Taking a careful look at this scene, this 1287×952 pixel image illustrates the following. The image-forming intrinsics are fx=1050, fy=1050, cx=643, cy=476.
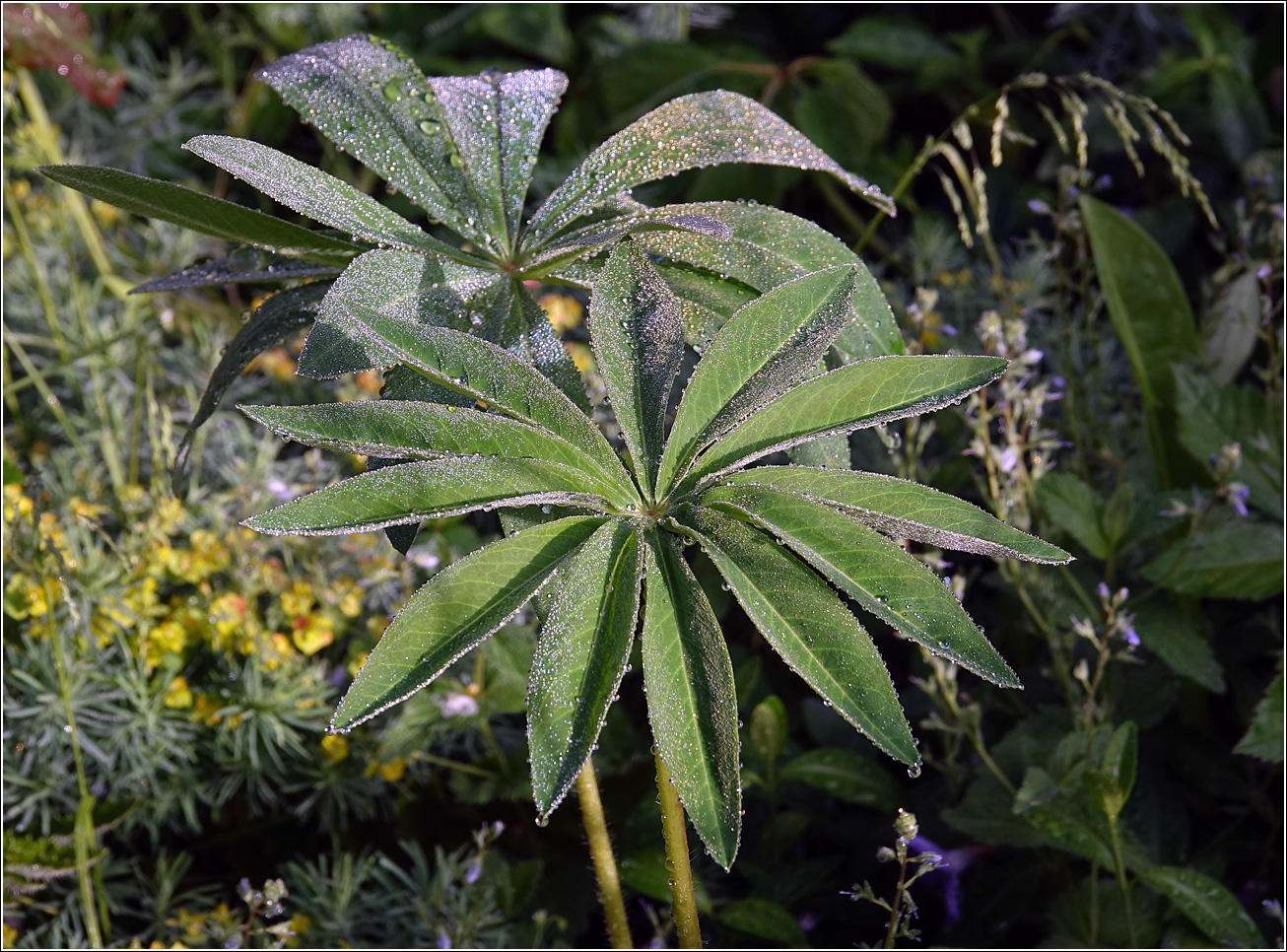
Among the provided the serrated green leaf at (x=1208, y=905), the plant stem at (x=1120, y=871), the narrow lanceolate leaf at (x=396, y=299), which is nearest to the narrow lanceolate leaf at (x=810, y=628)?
the narrow lanceolate leaf at (x=396, y=299)

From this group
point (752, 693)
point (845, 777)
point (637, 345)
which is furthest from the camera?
point (752, 693)

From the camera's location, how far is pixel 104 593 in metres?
1.24

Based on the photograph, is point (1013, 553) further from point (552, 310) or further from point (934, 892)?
point (552, 310)

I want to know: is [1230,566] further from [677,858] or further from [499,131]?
[499,131]

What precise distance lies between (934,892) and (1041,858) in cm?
14

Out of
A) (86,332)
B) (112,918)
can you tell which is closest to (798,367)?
(112,918)

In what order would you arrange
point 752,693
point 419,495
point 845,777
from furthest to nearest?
point 752,693 → point 845,777 → point 419,495

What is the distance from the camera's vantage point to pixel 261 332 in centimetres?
78

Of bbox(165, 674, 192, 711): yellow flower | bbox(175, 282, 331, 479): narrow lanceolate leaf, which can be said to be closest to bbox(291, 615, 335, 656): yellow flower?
bbox(165, 674, 192, 711): yellow flower

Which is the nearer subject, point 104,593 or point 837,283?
point 837,283

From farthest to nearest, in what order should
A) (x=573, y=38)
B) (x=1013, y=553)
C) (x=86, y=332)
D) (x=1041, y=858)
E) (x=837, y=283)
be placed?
(x=573, y=38)
(x=86, y=332)
(x=1041, y=858)
(x=837, y=283)
(x=1013, y=553)

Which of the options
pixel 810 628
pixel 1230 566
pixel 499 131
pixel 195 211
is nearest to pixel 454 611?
pixel 810 628

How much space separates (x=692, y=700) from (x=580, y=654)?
0.07 metres

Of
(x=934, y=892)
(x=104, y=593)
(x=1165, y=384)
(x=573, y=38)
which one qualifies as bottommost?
(x=934, y=892)
